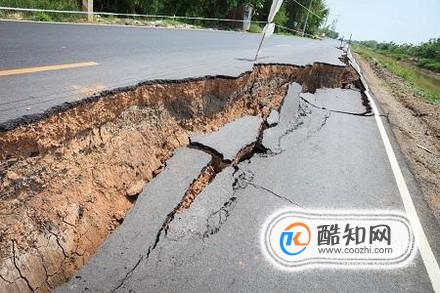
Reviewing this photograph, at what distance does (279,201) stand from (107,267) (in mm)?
1918

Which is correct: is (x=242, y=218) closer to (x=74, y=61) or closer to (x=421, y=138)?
(x=74, y=61)

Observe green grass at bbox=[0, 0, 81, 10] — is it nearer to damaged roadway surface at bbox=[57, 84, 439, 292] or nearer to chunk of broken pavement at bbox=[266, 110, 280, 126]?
chunk of broken pavement at bbox=[266, 110, 280, 126]

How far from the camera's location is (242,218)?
364 cm

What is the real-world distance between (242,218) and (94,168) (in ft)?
4.84

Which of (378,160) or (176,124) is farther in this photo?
(378,160)

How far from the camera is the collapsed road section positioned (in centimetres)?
262

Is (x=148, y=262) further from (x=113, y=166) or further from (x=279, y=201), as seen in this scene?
(x=279, y=201)

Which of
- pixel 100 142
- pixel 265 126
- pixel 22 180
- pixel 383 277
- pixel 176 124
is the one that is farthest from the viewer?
pixel 265 126

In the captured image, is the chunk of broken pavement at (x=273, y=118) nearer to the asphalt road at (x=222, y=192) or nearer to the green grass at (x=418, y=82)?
the asphalt road at (x=222, y=192)

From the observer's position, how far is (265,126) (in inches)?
238

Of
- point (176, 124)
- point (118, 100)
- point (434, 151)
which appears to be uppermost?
point (118, 100)

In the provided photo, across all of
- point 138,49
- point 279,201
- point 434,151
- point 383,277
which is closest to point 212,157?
point 279,201

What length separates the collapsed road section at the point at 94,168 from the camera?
262 cm

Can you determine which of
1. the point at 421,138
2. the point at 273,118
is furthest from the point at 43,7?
the point at 421,138
